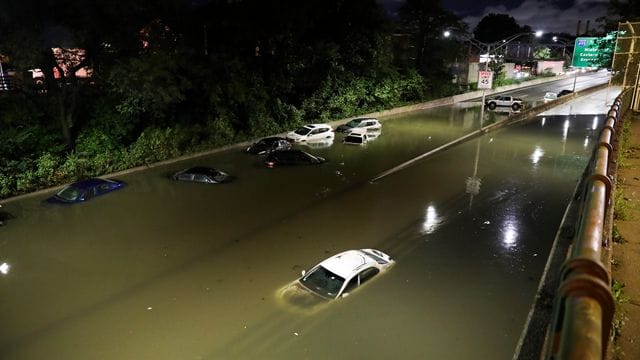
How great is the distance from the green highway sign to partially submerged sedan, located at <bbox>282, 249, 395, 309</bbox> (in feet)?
97.3

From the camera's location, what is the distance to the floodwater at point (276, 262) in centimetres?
1012

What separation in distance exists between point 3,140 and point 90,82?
6.94 m

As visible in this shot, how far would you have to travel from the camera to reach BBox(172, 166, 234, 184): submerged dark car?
21594 millimetres

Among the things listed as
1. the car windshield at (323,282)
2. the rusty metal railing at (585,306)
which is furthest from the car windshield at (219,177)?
the rusty metal railing at (585,306)

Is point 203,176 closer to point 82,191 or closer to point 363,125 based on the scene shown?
point 82,191

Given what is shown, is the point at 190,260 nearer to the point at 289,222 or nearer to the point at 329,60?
the point at 289,222

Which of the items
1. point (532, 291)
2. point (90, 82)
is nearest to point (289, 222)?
point (532, 291)

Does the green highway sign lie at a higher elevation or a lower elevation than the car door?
higher

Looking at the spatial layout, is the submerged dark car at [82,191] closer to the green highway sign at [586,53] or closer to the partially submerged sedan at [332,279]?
the partially submerged sedan at [332,279]

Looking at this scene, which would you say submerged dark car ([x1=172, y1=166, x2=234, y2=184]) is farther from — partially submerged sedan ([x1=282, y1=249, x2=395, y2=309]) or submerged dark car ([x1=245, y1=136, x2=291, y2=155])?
partially submerged sedan ([x1=282, y1=249, x2=395, y2=309])

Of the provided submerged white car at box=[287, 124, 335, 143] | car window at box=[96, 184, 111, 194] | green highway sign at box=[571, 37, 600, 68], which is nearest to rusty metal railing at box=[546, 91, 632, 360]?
car window at box=[96, 184, 111, 194]

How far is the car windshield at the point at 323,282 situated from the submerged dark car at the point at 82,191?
12182 millimetres

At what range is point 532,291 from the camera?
A: 12.1 m

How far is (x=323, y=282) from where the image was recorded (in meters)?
12.0
